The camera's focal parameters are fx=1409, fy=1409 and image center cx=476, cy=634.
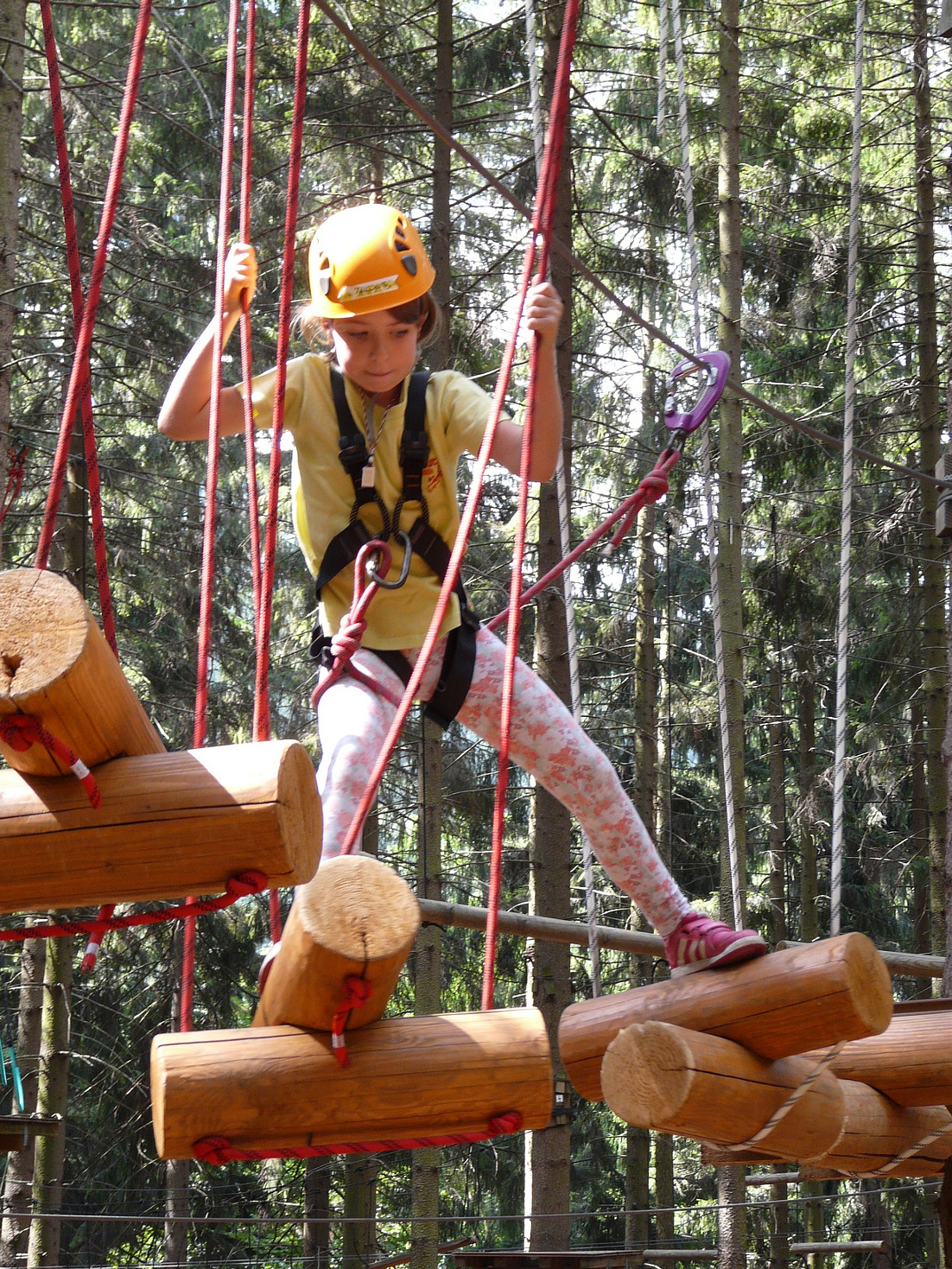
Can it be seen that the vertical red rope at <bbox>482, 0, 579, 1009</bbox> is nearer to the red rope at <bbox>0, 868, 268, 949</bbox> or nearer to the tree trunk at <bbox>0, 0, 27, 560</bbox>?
the red rope at <bbox>0, 868, 268, 949</bbox>

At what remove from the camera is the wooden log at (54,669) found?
1.77 meters

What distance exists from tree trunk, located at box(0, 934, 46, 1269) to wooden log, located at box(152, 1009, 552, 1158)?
6.92 meters

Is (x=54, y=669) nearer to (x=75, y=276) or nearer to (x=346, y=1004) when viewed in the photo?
(x=346, y=1004)

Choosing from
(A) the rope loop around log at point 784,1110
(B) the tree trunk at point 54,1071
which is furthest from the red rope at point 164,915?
(B) the tree trunk at point 54,1071

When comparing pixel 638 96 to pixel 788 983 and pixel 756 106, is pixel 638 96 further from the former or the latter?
pixel 788 983

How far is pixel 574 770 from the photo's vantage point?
9.41ft

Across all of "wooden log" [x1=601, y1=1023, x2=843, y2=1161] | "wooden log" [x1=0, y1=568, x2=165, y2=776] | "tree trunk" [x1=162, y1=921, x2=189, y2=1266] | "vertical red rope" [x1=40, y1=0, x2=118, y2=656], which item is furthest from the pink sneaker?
"tree trunk" [x1=162, y1=921, x2=189, y2=1266]

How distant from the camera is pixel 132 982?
13406 mm

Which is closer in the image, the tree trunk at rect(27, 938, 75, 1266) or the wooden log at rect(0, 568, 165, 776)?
the wooden log at rect(0, 568, 165, 776)

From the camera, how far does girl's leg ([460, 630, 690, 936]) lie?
2857mm

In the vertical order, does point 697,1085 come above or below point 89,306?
below

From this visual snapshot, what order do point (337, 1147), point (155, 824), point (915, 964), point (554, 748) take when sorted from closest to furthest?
point (155, 824)
point (337, 1147)
point (554, 748)
point (915, 964)

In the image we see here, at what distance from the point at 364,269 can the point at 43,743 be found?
128 centimetres

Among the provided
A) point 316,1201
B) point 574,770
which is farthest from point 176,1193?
point 574,770
